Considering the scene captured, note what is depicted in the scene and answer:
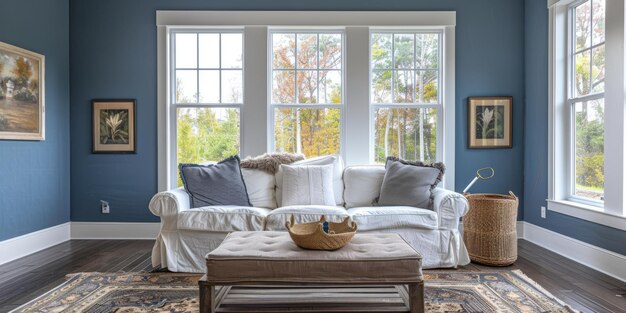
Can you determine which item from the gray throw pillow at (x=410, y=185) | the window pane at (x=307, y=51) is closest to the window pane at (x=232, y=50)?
the window pane at (x=307, y=51)

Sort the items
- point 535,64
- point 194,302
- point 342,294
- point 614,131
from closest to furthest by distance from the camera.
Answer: point 342,294 → point 194,302 → point 614,131 → point 535,64

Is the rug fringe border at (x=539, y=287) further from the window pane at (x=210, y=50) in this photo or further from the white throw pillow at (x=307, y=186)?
the window pane at (x=210, y=50)

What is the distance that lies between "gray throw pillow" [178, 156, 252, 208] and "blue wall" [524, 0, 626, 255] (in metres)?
3.12

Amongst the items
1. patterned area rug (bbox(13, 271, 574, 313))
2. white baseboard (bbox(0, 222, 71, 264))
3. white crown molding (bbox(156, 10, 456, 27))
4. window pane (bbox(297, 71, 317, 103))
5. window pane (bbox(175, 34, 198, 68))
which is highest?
white crown molding (bbox(156, 10, 456, 27))

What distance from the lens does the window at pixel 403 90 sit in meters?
4.41

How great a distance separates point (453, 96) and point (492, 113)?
495mm

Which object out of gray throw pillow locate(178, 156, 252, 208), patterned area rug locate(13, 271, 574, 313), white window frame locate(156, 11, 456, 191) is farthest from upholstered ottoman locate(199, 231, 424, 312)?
white window frame locate(156, 11, 456, 191)

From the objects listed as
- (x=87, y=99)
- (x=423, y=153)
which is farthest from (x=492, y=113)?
(x=87, y=99)

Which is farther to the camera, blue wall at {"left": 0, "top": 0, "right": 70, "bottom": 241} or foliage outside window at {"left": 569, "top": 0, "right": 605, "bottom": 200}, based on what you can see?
blue wall at {"left": 0, "top": 0, "right": 70, "bottom": 241}

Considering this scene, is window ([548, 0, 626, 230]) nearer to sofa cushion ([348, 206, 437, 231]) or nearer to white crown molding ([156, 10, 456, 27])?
white crown molding ([156, 10, 456, 27])

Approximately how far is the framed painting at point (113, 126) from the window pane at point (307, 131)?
5.52 ft

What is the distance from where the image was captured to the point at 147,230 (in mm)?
4336

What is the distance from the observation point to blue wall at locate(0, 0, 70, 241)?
3.52 metres

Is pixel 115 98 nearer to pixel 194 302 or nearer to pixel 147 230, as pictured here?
pixel 147 230
